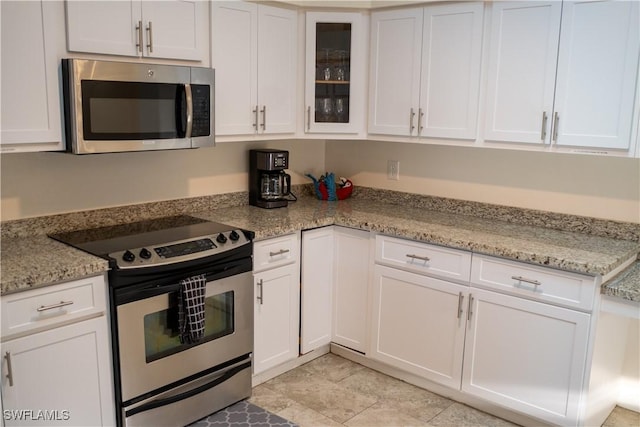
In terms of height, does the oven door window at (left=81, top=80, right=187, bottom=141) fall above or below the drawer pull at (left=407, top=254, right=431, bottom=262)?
above

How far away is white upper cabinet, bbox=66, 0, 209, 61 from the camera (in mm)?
2354

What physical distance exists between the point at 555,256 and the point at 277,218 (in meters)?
1.43

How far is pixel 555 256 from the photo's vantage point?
8.14 feet

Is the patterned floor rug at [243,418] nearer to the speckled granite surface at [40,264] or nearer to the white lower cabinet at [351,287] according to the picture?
the white lower cabinet at [351,287]

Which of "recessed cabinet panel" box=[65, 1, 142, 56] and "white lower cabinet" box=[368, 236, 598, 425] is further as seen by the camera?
"white lower cabinet" box=[368, 236, 598, 425]

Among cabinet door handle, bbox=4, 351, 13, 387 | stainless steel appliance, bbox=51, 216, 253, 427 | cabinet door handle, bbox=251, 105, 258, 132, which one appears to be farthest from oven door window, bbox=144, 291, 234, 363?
cabinet door handle, bbox=251, 105, 258, 132

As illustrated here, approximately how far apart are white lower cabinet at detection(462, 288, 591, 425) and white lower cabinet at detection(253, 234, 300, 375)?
95 cm

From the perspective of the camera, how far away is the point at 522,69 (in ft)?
9.04

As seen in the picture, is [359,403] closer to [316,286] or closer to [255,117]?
[316,286]

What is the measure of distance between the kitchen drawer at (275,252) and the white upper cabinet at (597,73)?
1420 mm

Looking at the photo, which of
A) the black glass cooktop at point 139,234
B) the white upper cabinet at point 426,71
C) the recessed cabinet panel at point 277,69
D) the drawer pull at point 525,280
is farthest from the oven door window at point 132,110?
the drawer pull at point 525,280

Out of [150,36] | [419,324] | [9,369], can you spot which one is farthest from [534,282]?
[9,369]

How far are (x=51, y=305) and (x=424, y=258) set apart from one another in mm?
1717

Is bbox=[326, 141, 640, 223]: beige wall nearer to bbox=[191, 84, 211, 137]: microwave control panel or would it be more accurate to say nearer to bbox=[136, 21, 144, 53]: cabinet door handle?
bbox=[191, 84, 211, 137]: microwave control panel
